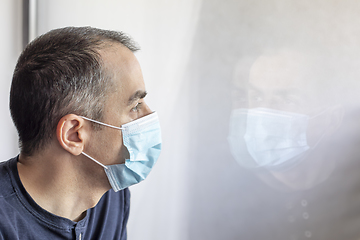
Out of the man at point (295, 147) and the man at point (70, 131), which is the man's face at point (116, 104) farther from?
the man at point (295, 147)

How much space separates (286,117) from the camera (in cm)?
117

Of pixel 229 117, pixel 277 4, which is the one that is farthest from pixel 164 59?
pixel 277 4

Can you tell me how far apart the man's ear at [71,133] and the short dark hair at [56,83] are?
2 cm

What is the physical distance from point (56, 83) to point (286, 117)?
2.73 ft

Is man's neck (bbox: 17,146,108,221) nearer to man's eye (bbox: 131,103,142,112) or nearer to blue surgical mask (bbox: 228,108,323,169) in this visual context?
man's eye (bbox: 131,103,142,112)

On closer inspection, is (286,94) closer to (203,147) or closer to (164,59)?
(203,147)

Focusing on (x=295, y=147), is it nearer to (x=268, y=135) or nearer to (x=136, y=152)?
(x=268, y=135)

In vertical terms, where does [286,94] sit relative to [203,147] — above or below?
above

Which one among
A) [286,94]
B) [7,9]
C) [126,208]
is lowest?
[126,208]

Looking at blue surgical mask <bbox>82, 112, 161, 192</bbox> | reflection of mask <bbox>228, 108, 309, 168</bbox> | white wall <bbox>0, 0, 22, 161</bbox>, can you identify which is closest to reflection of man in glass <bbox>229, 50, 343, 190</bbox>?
reflection of mask <bbox>228, 108, 309, 168</bbox>

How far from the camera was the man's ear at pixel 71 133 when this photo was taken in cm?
83

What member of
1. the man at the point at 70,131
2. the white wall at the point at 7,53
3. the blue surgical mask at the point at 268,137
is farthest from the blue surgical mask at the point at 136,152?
the white wall at the point at 7,53

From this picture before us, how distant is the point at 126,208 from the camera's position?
1.16 meters

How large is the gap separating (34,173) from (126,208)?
15.9 inches
